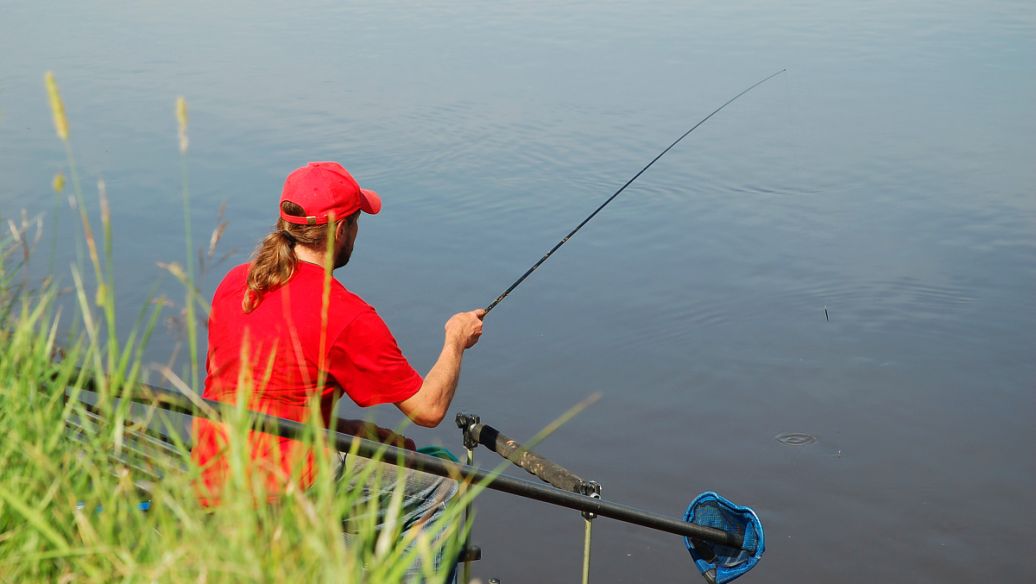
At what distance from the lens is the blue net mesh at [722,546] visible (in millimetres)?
3818

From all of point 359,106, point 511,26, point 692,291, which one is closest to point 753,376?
point 692,291

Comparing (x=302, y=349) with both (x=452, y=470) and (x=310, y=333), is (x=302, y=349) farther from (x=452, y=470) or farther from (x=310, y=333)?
(x=452, y=470)

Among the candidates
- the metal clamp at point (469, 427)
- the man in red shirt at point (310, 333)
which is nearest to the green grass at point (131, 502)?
the man in red shirt at point (310, 333)

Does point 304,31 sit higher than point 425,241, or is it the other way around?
point 304,31

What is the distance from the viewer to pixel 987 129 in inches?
411

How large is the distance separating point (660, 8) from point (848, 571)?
1265 centimetres

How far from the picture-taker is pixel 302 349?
293cm

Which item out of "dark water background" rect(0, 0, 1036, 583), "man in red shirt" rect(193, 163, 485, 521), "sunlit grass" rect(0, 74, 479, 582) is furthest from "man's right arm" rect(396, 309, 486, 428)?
"dark water background" rect(0, 0, 1036, 583)

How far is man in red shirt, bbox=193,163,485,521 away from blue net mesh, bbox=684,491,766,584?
109 centimetres

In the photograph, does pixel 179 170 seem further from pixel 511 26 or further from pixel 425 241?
pixel 511 26

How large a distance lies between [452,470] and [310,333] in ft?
2.44

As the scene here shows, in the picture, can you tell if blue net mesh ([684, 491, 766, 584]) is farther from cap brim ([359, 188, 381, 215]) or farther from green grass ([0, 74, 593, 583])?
green grass ([0, 74, 593, 583])

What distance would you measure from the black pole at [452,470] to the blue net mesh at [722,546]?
0.05 m

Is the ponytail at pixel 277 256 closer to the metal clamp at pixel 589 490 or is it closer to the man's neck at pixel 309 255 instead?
the man's neck at pixel 309 255
